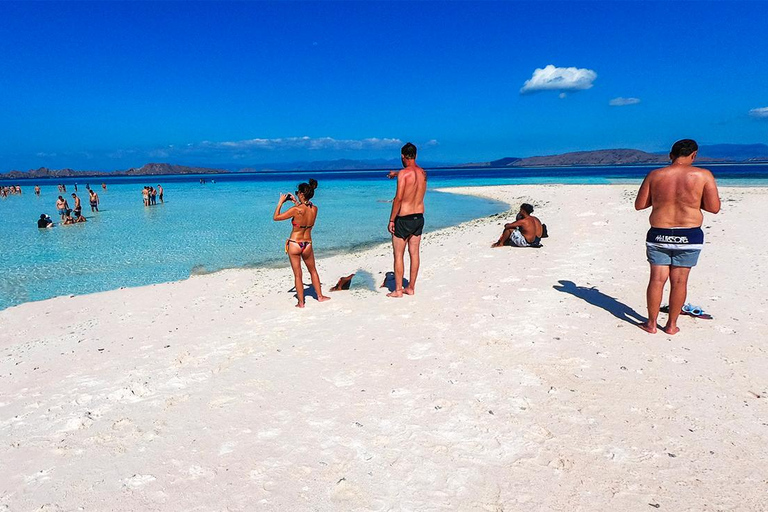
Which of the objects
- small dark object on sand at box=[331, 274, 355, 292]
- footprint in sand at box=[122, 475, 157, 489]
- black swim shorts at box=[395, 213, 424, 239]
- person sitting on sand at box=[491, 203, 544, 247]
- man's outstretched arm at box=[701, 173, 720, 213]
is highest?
man's outstretched arm at box=[701, 173, 720, 213]

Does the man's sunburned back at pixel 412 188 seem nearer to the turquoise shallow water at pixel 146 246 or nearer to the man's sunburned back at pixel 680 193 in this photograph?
the man's sunburned back at pixel 680 193

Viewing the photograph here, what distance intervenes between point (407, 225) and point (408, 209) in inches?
10.4

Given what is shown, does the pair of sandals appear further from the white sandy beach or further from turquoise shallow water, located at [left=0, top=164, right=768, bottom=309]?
turquoise shallow water, located at [left=0, top=164, right=768, bottom=309]

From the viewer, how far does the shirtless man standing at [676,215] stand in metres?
4.57

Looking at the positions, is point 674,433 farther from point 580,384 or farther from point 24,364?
point 24,364

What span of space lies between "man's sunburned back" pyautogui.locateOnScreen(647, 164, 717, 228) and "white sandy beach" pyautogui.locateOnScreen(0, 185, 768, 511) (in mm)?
1380

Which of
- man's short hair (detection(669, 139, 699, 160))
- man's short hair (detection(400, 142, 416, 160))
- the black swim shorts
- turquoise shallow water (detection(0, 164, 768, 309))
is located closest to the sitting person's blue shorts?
man's short hair (detection(669, 139, 699, 160))

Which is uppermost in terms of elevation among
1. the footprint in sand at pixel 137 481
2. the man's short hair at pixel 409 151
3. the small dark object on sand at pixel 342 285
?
the man's short hair at pixel 409 151

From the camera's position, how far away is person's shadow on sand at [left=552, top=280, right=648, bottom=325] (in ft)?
18.4

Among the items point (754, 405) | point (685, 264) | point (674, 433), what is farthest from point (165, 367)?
point (685, 264)

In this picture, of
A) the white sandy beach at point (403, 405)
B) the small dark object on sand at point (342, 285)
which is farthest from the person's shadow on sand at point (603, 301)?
the small dark object on sand at point (342, 285)

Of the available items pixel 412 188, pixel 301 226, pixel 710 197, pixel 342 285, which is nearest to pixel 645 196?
pixel 710 197

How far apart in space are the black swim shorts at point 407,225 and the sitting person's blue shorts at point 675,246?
3.18 m

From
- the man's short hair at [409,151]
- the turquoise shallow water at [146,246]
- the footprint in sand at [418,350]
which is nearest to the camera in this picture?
the footprint in sand at [418,350]
